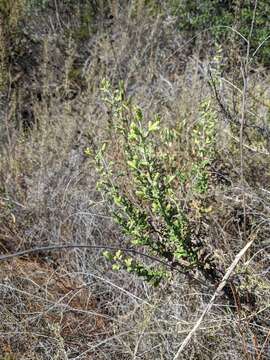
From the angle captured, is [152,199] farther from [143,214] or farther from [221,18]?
[221,18]

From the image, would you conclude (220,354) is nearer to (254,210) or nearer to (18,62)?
(254,210)

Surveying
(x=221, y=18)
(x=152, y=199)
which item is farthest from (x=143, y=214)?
(x=221, y=18)

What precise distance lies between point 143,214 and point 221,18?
2488 mm

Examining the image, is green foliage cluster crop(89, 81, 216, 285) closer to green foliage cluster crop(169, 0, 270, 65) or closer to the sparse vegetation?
the sparse vegetation

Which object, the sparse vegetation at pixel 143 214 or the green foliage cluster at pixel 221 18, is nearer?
the sparse vegetation at pixel 143 214

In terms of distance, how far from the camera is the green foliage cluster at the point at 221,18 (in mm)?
3451

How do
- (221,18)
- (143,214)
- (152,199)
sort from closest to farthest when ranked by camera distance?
(152,199) < (143,214) < (221,18)

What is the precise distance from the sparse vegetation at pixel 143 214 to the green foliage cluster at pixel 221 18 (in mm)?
17

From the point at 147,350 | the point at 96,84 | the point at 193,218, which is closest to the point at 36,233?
the point at 193,218

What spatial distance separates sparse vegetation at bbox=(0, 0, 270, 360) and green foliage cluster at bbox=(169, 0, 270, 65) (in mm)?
17

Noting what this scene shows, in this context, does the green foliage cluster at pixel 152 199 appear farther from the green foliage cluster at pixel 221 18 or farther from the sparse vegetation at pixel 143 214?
the green foliage cluster at pixel 221 18

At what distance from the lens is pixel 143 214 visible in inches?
66.3

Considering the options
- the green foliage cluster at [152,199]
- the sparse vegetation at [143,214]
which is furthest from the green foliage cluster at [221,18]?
the green foliage cluster at [152,199]

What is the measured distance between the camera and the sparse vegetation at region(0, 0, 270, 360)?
5.41 ft
